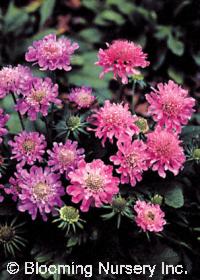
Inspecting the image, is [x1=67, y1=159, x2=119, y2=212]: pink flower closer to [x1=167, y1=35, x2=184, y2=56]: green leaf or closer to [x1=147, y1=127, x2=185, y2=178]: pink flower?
[x1=147, y1=127, x2=185, y2=178]: pink flower

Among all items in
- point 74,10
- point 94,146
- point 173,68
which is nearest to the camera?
point 94,146

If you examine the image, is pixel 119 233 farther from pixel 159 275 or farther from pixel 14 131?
pixel 14 131

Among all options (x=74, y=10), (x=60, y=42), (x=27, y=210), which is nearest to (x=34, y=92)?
(x=60, y=42)

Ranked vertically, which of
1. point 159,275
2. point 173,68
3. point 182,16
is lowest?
point 159,275

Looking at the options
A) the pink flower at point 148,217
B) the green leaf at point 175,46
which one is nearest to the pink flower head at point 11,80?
the pink flower at point 148,217

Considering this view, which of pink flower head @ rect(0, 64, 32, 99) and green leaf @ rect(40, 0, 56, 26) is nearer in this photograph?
pink flower head @ rect(0, 64, 32, 99)

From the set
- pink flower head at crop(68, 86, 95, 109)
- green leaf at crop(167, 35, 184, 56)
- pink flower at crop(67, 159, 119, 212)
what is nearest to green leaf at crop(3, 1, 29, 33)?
green leaf at crop(167, 35, 184, 56)

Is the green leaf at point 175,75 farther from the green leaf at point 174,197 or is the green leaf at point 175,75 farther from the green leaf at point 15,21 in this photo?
the green leaf at point 174,197

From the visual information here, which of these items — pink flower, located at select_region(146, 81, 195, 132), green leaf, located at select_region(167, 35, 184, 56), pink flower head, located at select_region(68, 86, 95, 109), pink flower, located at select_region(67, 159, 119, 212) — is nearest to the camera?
pink flower, located at select_region(67, 159, 119, 212)
